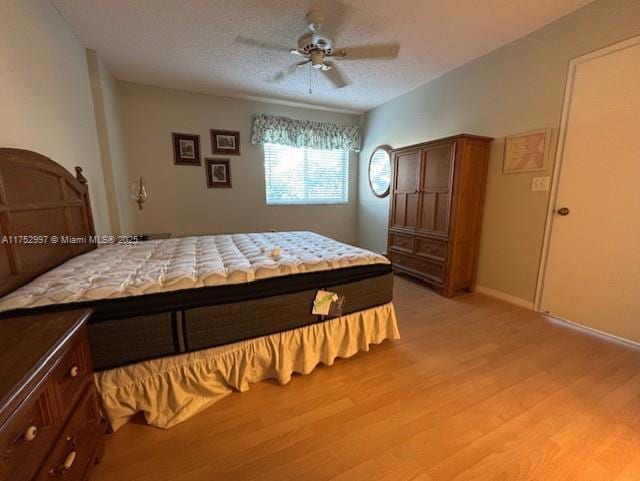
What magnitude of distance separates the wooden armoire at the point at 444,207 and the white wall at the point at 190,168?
6.29 ft

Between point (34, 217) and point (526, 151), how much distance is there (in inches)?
147

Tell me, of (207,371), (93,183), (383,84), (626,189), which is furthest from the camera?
(383,84)

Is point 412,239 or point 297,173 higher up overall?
point 297,173

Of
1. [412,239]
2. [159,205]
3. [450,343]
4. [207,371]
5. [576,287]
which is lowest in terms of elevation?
[450,343]

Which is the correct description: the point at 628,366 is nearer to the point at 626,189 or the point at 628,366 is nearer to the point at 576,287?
the point at 576,287

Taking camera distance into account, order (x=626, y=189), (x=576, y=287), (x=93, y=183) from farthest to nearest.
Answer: (x=93, y=183)
(x=576, y=287)
(x=626, y=189)

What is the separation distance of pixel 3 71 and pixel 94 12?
102 centimetres

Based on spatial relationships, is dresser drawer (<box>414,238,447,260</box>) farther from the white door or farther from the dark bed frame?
the dark bed frame

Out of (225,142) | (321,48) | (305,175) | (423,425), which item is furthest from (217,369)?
(305,175)

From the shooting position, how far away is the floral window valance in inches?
155

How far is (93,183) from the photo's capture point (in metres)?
2.53

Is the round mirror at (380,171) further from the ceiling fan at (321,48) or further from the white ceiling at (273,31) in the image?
the ceiling fan at (321,48)

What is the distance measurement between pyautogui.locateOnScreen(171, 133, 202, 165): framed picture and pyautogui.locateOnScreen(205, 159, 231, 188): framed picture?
168 mm

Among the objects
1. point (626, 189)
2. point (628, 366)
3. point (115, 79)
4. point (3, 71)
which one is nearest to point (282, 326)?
point (3, 71)
